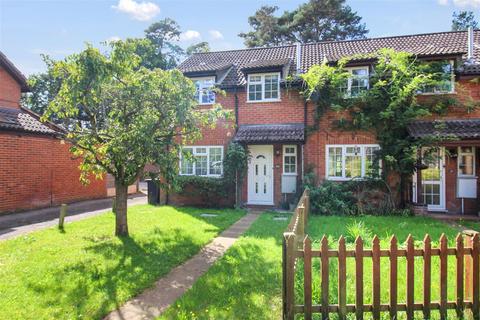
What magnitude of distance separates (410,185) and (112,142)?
11695mm

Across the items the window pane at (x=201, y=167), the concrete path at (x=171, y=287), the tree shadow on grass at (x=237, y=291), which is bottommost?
the concrete path at (x=171, y=287)

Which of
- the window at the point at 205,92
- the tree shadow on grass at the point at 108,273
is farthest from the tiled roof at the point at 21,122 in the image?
the tree shadow on grass at the point at 108,273

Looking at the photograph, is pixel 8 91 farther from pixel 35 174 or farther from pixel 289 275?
pixel 289 275

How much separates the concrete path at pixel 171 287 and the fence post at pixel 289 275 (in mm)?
1868

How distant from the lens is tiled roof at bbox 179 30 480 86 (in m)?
14.5

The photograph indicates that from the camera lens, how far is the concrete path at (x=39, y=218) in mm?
9594

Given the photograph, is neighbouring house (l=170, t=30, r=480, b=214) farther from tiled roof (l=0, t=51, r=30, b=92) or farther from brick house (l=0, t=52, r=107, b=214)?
tiled roof (l=0, t=51, r=30, b=92)

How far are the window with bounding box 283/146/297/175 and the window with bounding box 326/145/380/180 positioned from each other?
4.87 feet

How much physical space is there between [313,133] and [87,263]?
10528 mm

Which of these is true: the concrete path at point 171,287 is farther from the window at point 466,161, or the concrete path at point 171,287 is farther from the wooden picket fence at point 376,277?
the window at point 466,161

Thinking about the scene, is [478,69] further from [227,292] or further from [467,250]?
[227,292]

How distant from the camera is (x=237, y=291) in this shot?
16.5 feet

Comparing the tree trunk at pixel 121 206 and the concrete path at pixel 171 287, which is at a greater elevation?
the tree trunk at pixel 121 206

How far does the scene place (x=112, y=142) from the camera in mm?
7406
